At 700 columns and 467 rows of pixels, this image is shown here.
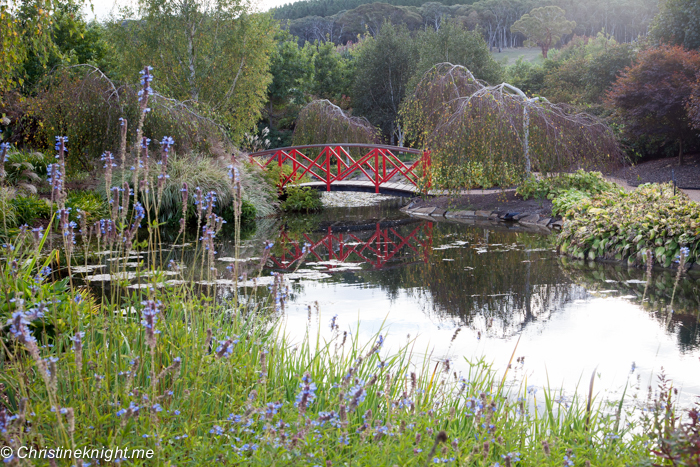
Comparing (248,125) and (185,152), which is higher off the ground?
(248,125)

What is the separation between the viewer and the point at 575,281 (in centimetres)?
552

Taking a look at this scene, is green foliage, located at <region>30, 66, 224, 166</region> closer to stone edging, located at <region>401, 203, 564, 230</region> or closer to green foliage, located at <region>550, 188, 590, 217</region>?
stone edging, located at <region>401, 203, 564, 230</region>

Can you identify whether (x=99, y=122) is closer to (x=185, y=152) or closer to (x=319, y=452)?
(x=185, y=152)

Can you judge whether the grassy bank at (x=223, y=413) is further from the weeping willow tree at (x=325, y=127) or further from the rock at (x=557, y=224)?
the weeping willow tree at (x=325, y=127)

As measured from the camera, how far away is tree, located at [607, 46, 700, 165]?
42.5 ft

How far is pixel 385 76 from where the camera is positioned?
965 inches

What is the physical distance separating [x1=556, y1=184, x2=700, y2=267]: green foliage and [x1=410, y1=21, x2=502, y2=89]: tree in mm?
15449

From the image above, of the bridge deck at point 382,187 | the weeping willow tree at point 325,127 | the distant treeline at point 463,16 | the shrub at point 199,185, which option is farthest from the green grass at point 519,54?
the shrub at point 199,185

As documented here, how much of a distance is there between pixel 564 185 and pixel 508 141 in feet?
4.83

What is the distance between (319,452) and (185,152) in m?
9.79

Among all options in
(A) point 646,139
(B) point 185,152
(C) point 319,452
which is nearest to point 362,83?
(A) point 646,139

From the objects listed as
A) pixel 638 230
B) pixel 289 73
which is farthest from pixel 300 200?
pixel 289 73

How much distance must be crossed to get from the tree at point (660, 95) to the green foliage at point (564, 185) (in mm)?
3957

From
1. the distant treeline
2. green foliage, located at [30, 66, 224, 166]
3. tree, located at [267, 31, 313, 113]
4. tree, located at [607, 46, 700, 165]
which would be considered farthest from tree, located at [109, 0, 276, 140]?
the distant treeline
